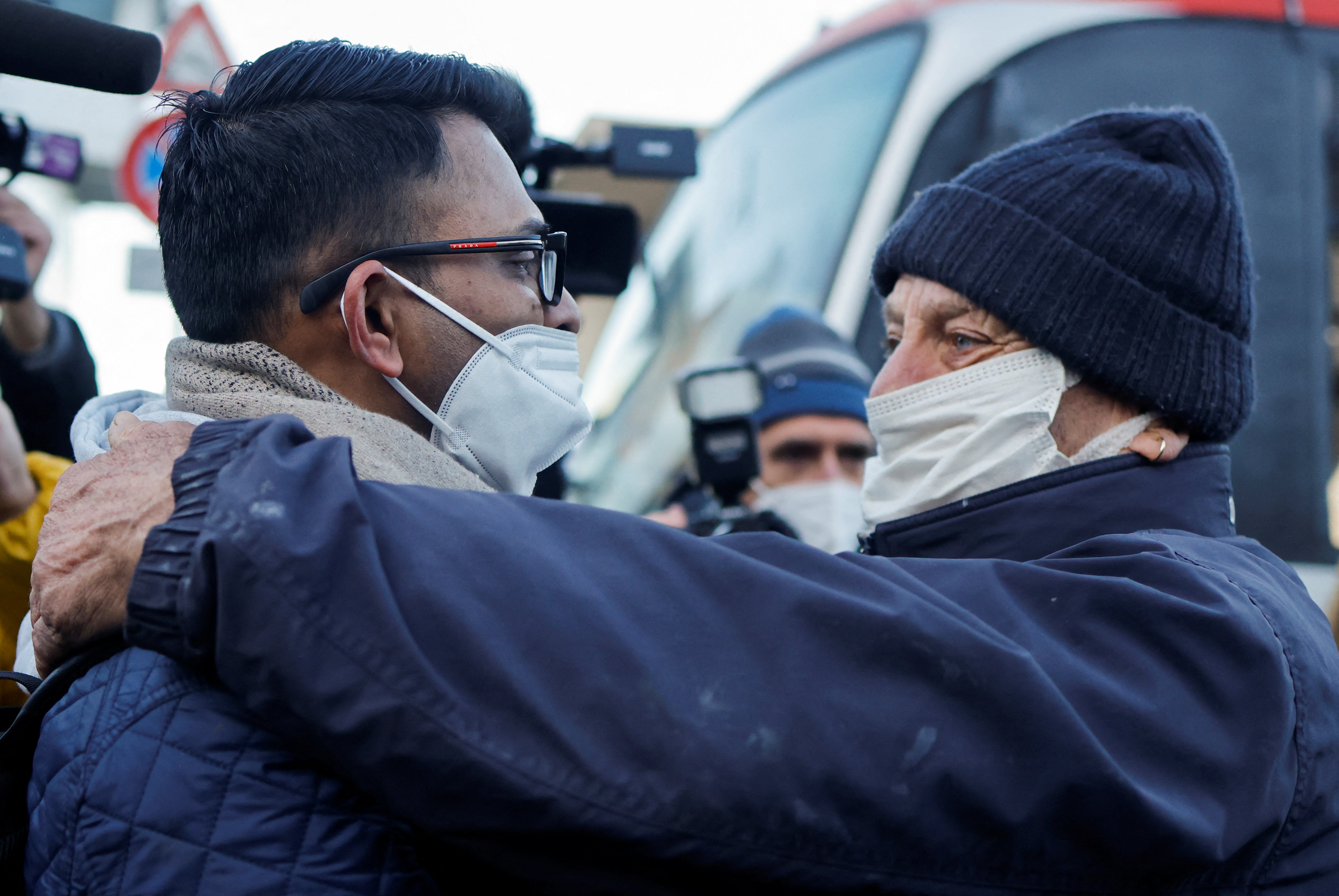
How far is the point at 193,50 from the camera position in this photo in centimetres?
404

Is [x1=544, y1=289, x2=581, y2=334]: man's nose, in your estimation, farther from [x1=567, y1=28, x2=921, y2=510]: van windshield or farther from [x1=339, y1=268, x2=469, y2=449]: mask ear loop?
[x1=567, y1=28, x2=921, y2=510]: van windshield

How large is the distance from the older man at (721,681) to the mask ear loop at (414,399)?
326 mm

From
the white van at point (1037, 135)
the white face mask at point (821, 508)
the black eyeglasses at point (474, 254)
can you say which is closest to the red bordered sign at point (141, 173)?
the white van at point (1037, 135)

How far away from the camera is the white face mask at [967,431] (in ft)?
5.79

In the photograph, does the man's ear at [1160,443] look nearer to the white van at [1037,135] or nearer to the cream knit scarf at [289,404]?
the cream knit scarf at [289,404]

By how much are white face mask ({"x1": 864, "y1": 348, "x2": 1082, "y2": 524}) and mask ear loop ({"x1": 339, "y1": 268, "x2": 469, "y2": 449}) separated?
76 centimetres

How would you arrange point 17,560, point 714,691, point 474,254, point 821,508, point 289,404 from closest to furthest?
1. point 714,691
2. point 289,404
3. point 474,254
4. point 17,560
5. point 821,508

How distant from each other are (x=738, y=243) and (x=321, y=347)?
3.11m

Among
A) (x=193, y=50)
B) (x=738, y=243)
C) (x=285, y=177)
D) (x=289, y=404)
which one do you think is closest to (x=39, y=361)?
(x=285, y=177)

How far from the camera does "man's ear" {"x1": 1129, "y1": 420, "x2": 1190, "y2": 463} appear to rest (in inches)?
65.2

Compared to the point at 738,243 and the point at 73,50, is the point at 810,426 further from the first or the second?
the point at 73,50

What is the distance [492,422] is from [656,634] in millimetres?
633

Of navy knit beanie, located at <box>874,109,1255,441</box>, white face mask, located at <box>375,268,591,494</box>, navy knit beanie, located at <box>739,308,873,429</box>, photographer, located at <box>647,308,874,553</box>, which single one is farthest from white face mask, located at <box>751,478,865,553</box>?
white face mask, located at <box>375,268,591,494</box>

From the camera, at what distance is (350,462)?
3.43 feet
